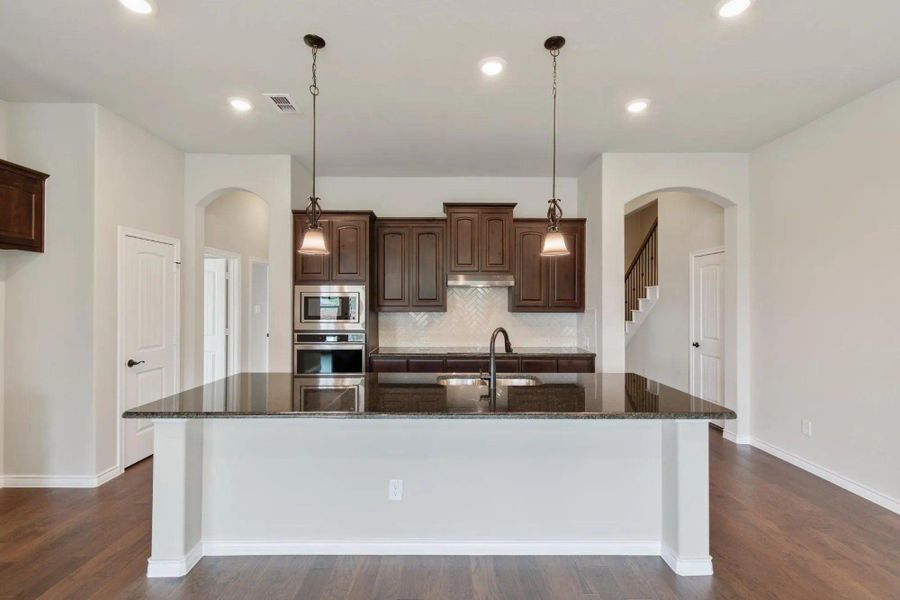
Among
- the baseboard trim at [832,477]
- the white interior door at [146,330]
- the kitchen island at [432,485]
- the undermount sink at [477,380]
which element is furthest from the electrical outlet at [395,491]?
the baseboard trim at [832,477]

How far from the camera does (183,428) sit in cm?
237

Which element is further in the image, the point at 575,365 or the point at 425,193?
the point at 425,193

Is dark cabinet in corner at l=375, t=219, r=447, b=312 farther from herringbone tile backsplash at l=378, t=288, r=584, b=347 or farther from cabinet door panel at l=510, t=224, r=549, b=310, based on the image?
cabinet door panel at l=510, t=224, r=549, b=310

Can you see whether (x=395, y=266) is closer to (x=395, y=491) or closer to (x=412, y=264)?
(x=412, y=264)

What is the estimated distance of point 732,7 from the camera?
2381 millimetres

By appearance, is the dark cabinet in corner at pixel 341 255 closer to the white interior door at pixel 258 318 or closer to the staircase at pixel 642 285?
the white interior door at pixel 258 318

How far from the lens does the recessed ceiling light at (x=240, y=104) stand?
3498 mm

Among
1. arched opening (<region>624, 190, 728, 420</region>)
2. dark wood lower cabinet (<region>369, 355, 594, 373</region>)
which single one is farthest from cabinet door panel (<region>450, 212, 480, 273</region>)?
arched opening (<region>624, 190, 728, 420</region>)

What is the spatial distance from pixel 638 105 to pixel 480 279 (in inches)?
89.3

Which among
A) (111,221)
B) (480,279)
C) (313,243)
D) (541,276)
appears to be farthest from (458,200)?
(111,221)

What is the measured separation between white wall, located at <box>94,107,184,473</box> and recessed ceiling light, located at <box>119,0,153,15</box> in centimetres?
158

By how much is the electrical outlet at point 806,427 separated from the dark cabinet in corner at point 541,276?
2.15 meters

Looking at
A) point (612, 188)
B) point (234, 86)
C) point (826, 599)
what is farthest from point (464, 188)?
point (826, 599)

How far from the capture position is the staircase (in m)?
6.31
